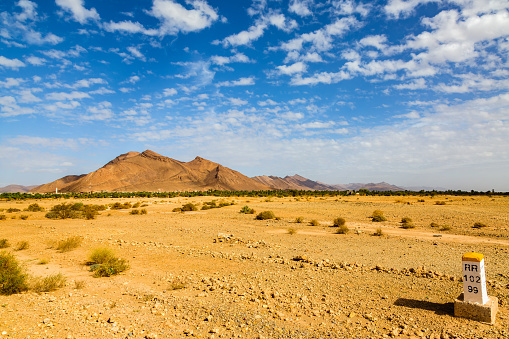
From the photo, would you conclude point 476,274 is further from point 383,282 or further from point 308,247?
point 308,247

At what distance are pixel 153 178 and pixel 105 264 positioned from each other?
535 ft

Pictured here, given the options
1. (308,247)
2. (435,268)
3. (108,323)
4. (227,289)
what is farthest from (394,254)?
(108,323)

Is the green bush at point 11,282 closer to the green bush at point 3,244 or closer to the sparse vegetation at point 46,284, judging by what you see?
the sparse vegetation at point 46,284

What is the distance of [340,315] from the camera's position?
764 cm

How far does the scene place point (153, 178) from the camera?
167 m

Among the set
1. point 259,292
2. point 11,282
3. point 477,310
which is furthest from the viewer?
point 259,292

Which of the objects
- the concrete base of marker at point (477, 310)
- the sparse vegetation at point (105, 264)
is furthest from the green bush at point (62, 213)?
the concrete base of marker at point (477, 310)

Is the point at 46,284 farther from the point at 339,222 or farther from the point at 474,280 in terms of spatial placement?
the point at 339,222

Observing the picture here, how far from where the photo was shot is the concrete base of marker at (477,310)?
696 centimetres

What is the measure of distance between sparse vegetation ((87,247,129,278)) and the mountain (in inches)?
5259

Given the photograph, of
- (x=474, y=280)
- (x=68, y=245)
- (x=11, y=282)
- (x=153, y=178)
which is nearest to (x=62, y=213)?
(x=68, y=245)

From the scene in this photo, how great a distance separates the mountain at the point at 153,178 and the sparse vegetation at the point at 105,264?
133587mm

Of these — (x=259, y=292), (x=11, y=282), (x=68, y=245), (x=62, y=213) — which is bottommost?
(x=259, y=292)

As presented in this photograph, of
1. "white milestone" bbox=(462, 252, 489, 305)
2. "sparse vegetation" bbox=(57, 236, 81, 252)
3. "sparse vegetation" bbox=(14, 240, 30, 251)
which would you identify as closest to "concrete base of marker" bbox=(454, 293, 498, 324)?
"white milestone" bbox=(462, 252, 489, 305)
